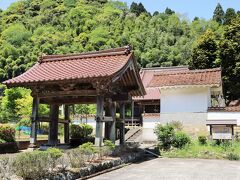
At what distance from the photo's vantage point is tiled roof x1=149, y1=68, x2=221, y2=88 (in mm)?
23266

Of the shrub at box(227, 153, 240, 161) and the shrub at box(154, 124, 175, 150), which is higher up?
the shrub at box(154, 124, 175, 150)

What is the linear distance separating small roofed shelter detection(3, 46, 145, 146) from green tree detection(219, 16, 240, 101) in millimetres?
16727

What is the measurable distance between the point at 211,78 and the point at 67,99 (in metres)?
11.2

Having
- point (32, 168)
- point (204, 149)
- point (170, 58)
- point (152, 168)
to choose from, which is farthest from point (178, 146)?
point (170, 58)

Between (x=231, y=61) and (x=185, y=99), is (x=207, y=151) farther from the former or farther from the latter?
(x=231, y=61)

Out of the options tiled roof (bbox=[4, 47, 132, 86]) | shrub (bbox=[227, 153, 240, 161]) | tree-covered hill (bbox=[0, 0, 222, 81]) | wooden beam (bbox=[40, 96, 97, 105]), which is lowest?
shrub (bbox=[227, 153, 240, 161])

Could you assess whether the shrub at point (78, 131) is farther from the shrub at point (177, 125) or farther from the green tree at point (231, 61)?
the green tree at point (231, 61)

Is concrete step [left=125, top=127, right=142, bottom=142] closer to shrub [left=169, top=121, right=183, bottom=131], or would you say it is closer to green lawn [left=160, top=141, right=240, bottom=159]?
shrub [left=169, top=121, right=183, bottom=131]

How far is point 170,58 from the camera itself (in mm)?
68438

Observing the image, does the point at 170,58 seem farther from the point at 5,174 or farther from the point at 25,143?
the point at 5,174

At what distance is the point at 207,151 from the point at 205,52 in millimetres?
18960

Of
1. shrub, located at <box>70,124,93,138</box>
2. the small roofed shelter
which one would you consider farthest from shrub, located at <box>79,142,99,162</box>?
shrub, located at <box>70,124,93,138</box>

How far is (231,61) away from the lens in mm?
32250

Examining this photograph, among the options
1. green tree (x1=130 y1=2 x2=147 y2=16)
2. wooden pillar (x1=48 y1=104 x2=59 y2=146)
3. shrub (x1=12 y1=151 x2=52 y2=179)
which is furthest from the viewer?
green tree (x1=130 y1=2 x2=147 y2=16)
